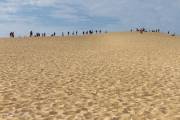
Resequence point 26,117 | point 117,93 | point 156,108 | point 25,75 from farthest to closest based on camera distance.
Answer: point 25,75 < point 117,93 < point 156,108 < point 26,117

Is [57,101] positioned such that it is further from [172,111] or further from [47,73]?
[47,73]

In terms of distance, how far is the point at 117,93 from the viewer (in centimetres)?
2027

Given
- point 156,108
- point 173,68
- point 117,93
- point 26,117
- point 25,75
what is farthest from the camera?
point 173,68

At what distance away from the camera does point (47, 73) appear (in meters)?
28.0

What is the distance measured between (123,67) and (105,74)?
4.62 meters

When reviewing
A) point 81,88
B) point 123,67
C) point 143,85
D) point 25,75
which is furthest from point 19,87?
point 123,67

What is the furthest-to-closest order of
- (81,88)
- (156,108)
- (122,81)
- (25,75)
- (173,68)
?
1. (173,68)
2. (25,75)
3. (122,81)
4. (81,88)
5. (156,108)

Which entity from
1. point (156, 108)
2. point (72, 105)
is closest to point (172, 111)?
point (156, 108)

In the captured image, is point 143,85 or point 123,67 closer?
point 143,85

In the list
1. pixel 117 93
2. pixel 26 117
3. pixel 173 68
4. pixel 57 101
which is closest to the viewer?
pixel 26 117

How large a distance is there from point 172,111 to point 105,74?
11870 millimetres

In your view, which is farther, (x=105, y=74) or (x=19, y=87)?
(x=105, y=74)

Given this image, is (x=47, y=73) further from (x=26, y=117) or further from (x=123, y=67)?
(x=26, y=117)

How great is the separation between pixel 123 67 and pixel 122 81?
767cm
